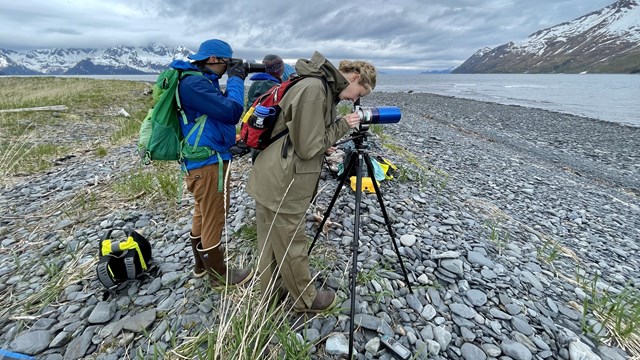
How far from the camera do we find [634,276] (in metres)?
5.00

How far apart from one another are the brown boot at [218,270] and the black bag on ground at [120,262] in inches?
30.7

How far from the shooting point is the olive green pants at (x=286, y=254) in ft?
9.36

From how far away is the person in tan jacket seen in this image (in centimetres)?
254

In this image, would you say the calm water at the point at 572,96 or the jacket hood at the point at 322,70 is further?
the calm water at the point at 572,96

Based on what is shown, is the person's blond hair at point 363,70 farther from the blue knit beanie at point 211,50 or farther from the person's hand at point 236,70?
the blue knit beanie at point 211,50

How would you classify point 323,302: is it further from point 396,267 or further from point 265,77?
point 265,77

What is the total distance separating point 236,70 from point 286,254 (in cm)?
203

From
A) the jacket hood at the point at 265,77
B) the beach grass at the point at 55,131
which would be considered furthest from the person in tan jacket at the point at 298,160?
the beach grass at the point at 55,131

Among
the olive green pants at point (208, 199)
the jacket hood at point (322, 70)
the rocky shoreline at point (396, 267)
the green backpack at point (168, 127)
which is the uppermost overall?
the jacket hood at point (322, 70)

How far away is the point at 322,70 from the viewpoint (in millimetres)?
2629

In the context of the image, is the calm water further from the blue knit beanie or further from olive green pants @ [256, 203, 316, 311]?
the blue knit beanie

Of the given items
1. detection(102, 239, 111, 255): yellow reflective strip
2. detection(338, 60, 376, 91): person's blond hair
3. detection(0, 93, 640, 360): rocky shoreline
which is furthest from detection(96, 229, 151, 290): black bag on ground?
detection(338, 60, 376, 91): person's blond hair

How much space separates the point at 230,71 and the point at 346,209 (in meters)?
3.00

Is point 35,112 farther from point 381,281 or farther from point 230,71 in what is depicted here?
point 381,281
